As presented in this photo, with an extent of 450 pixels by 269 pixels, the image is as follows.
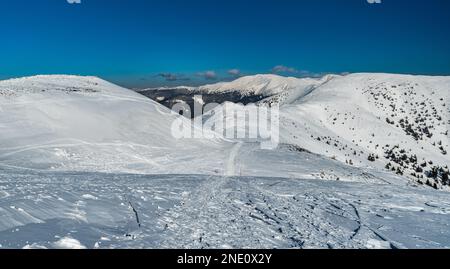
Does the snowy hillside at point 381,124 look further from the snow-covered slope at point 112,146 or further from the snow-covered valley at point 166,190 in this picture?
the snow-covered slope at point 112,146

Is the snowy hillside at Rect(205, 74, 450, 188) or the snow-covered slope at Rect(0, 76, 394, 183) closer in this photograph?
the snow-covered slope at Rect(0, 76, 394, 183)

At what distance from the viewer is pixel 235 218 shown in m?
10.1

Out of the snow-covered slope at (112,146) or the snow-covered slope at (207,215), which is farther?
the snow-covered slope at (112,146)

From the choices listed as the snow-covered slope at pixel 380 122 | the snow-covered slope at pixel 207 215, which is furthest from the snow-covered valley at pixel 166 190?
the snow-covered slope at pixel 380 122

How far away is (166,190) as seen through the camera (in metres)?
13.4

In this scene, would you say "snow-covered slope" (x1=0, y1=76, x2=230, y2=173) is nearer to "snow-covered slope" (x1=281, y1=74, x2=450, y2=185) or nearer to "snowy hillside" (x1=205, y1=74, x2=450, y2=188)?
"snowy hillside" (x1=205, y1=74, x2=450, y2=188)

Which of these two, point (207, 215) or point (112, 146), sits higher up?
point (112, 146)

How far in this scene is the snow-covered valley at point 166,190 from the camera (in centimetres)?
859

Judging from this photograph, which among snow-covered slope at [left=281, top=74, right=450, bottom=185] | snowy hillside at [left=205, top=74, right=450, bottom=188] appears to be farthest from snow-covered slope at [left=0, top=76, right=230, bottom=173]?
snow-covered slope at [left=281, top=74, right=450, bottom=185]

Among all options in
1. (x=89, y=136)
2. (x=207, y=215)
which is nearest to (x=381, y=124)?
(x=89, y=136)

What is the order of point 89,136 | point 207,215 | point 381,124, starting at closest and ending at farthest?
point 207,215 → point 89,136 → point 381,124

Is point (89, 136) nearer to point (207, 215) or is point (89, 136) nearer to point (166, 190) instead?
point (166, 190)

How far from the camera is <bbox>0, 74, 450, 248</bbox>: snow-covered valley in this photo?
338 inches
